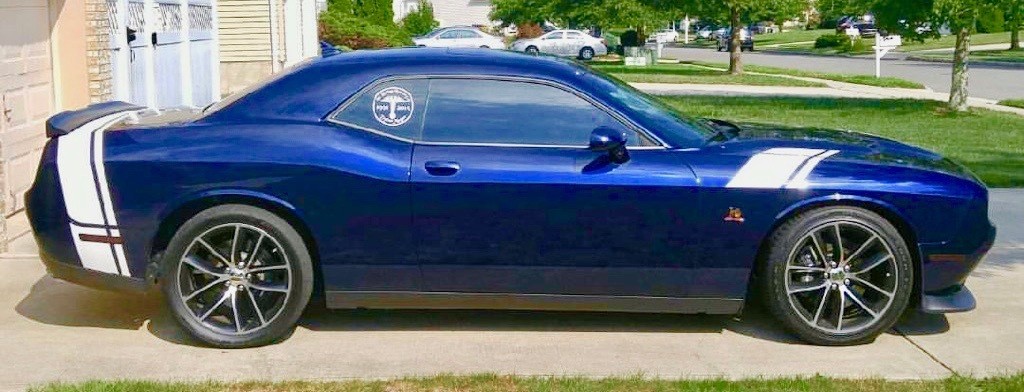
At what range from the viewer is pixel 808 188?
5.92m

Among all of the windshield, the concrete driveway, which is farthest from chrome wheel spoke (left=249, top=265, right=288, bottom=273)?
the windshield

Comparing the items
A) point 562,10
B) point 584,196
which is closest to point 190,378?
point 584,196

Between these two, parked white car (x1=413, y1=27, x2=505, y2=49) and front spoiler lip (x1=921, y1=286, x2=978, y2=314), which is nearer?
front spoiler lip (x1=921, y1=286, x2=978, y2=314)

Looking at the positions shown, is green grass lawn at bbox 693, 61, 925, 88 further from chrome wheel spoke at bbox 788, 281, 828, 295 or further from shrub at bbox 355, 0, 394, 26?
chrome wheel spoke at bbox 788, 281, 828, 295

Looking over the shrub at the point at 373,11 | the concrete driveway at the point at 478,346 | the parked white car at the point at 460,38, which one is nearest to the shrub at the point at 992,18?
the concrete driveway at the point at 478,346

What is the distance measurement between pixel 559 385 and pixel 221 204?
1.87m

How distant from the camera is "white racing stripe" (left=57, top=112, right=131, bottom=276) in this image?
597 cm

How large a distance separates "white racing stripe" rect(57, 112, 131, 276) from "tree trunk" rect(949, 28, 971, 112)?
15.9 meters

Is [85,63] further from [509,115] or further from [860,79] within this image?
[860,79]

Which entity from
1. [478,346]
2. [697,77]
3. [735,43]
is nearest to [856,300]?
[478,346]

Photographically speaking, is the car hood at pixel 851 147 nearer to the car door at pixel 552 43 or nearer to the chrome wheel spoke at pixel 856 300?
the chrome wheel spoke at pixel 856 300

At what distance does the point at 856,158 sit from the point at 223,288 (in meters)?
3.11

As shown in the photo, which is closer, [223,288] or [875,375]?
[875,375]

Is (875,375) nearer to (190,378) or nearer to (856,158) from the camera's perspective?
(856,158)
